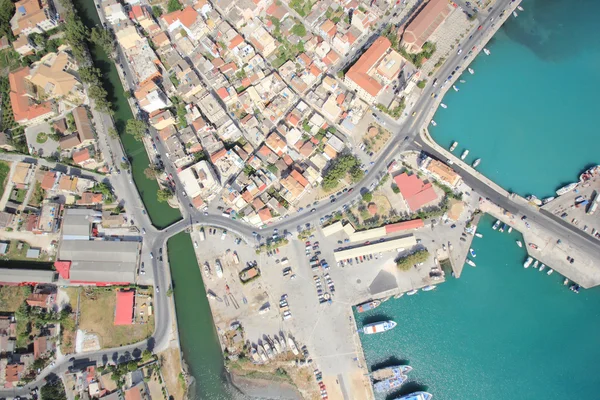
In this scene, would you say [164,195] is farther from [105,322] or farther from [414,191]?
[414,191]

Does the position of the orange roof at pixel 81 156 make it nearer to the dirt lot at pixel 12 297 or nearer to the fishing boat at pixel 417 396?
the dirt lot at pixel 12 297

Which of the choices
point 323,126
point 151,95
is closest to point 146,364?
point 151,95

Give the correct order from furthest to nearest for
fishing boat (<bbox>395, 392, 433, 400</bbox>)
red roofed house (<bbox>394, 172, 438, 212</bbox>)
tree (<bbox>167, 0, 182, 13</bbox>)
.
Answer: tree (<bbox>167, 0, 182, 13</bbox>)
red roofed house (<bbox>394, 172, 438, 212</bbox>)
fishing boat (<bbox>395, 392, 433, 400</bbox>)

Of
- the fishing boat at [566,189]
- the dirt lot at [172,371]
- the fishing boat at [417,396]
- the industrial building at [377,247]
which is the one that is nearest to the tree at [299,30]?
the industrial building at [377,247]

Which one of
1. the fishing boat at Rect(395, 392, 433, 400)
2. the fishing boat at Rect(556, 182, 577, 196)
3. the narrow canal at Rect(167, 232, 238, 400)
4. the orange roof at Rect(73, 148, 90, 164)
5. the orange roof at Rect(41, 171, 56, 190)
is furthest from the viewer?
the orange roof at Rect(73, 148, 90, 164)

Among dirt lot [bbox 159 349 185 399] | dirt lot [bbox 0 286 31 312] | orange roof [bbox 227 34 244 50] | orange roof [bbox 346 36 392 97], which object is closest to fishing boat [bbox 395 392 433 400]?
dirt lot [bbox 159 349 185 399]

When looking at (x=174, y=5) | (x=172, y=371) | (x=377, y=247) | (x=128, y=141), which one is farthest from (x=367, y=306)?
(x=174, y=5)

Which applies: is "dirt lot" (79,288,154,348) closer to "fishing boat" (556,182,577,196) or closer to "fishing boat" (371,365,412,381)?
"fishing boat" (371,365,412,381)
